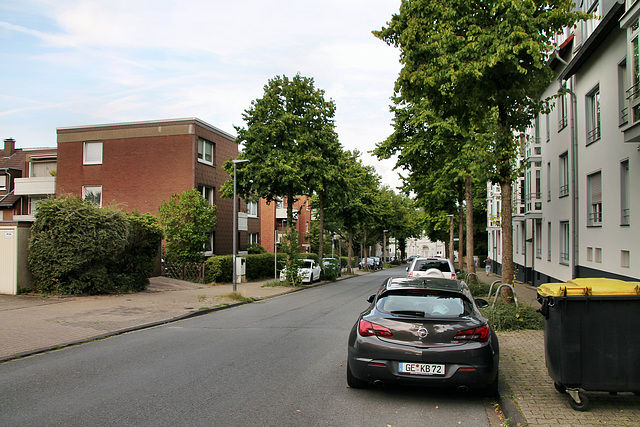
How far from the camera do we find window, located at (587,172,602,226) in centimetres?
1695

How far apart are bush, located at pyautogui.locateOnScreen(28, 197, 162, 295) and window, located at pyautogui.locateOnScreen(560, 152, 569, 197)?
1712cm

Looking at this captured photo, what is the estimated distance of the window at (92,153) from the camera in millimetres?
32188

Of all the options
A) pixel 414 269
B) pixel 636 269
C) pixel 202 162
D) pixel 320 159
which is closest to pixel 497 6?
pixel 636 269

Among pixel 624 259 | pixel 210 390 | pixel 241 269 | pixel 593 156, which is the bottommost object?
pixel 241 269

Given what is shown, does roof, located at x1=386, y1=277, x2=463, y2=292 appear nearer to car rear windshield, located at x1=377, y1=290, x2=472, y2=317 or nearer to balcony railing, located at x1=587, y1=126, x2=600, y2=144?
car rear windshield, located at x1=377, y1=290, x2=472, y2=317

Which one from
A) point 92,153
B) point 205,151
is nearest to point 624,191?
point 205,151

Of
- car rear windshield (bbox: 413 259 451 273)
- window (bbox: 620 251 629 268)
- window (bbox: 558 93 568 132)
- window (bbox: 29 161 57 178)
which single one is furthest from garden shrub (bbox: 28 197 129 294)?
window (bbox: 29 161 57 178)

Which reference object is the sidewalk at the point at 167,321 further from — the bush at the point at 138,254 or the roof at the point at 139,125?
the roof at the point at 139,125

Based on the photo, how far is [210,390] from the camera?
6270mm

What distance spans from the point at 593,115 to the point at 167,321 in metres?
15.3

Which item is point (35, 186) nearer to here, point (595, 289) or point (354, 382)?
point (354, 382)

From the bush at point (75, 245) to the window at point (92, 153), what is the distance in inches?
609

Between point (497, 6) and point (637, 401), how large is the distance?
795 cm

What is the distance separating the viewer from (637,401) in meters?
5.54
